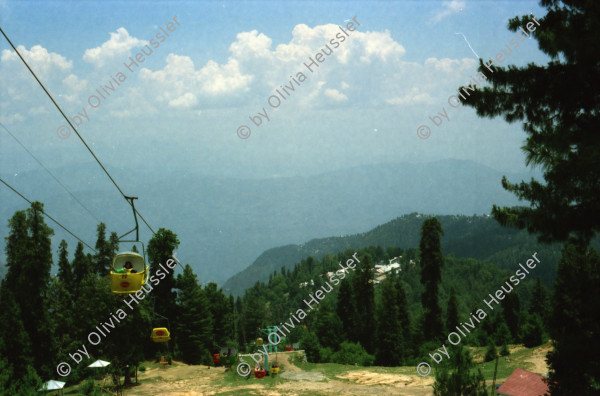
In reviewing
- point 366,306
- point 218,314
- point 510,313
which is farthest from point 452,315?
point 218,314

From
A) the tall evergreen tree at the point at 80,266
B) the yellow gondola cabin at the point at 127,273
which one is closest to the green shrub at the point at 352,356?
the tall evergreen tree at the point at 80,266

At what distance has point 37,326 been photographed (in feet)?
119

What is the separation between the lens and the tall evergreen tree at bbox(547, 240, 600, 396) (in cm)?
1350

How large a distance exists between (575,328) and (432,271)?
3101 centimetres

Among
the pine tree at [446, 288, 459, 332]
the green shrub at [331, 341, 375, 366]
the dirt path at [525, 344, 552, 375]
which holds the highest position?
the pine tree at [446, 288, 459, 332]

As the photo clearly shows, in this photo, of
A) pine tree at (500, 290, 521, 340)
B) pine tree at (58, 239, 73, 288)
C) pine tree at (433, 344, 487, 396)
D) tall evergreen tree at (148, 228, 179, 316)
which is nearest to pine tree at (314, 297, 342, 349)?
tall evergreen tree at (148, 228, 179, 316)

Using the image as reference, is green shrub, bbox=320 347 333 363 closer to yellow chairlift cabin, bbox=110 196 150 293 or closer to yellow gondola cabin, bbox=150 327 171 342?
yellow gondola cabin, bbox=150 327 171 342

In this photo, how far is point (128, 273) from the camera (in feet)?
54.0

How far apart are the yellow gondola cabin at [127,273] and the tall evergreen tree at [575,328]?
1391 centimetres

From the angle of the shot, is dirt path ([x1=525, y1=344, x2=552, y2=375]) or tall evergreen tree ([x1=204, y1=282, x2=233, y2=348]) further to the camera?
tall evergreen tree ([x1=204, y1=282, x2=233, y2=348])

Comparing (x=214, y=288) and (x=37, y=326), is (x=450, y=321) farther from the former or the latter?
(x=37, y=326)

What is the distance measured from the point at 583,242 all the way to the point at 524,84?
146 inches

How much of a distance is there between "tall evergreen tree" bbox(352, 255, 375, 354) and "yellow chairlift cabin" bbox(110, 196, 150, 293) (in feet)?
158

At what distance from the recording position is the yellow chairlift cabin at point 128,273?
16406 millimetres
